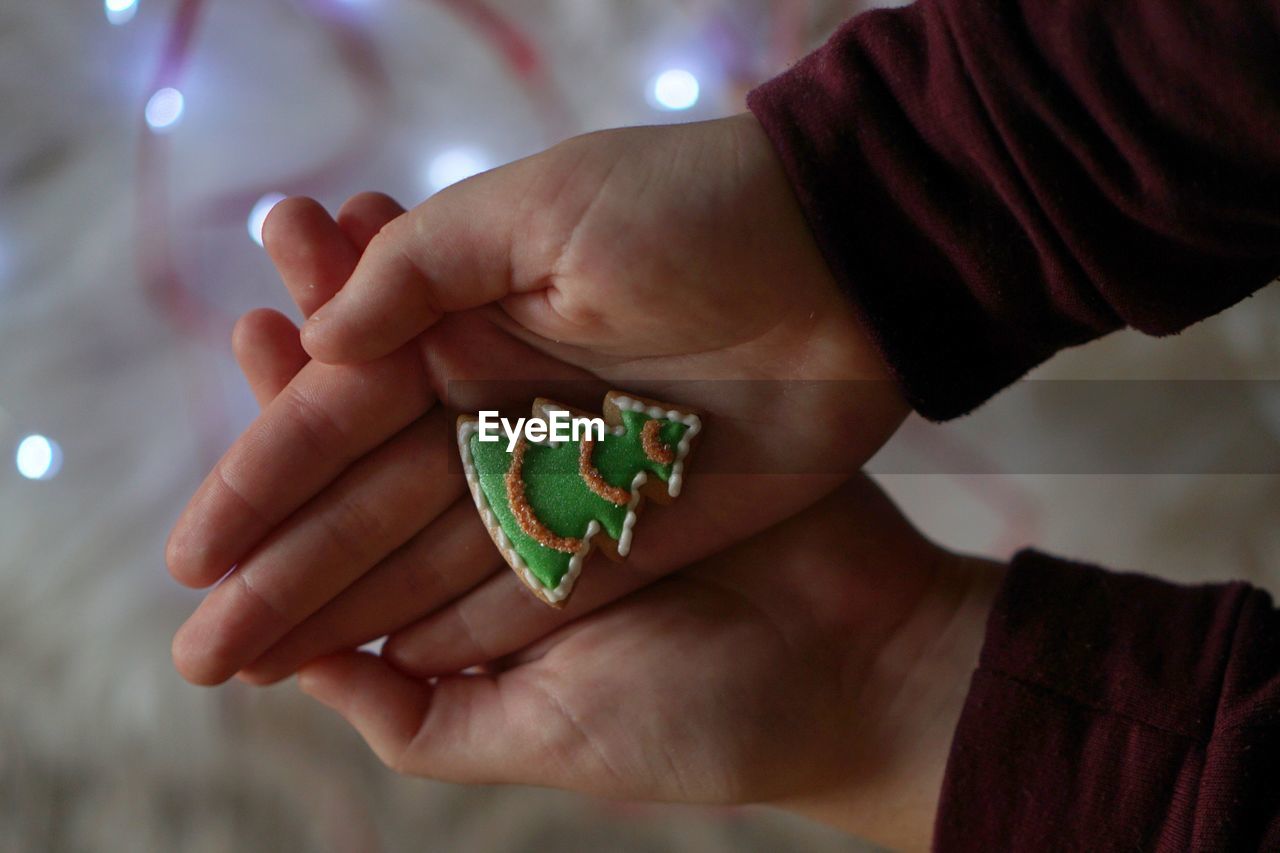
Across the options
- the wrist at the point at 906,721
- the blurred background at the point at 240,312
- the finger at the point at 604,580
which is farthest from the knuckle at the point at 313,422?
the wrist at the point at 906,721

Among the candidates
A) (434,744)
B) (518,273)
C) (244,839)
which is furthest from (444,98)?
(244,839)

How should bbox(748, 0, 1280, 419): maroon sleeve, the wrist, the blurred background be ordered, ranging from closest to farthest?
bbox(748, 0, 1280, 419): maroon sleeve, the wrist, the blurred background

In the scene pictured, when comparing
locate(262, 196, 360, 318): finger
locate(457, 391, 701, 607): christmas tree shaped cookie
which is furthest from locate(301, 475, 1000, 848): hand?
locate(262, 196, 360, 318): finger

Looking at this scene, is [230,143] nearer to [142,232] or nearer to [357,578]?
[142,232]

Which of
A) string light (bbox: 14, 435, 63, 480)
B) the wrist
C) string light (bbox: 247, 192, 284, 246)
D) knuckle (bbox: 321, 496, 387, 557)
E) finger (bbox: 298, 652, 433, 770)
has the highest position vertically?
string light (bbox: 247, 192, 284, 246)

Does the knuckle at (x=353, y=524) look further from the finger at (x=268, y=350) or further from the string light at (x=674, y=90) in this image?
the string light at (x=674, y=90)

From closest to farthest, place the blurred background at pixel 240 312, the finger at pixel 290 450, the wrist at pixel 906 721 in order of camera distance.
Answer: the finger at pixel 290 450 < the wrist at pixel 906 721 < the blurred background at pixel 240 312

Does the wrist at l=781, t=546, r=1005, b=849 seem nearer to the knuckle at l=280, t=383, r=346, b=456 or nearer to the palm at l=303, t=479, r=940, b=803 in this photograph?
the palm at l=303, t=479, r=940, b=803

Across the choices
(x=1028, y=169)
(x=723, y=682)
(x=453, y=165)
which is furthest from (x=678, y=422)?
(x=453, y=165)
